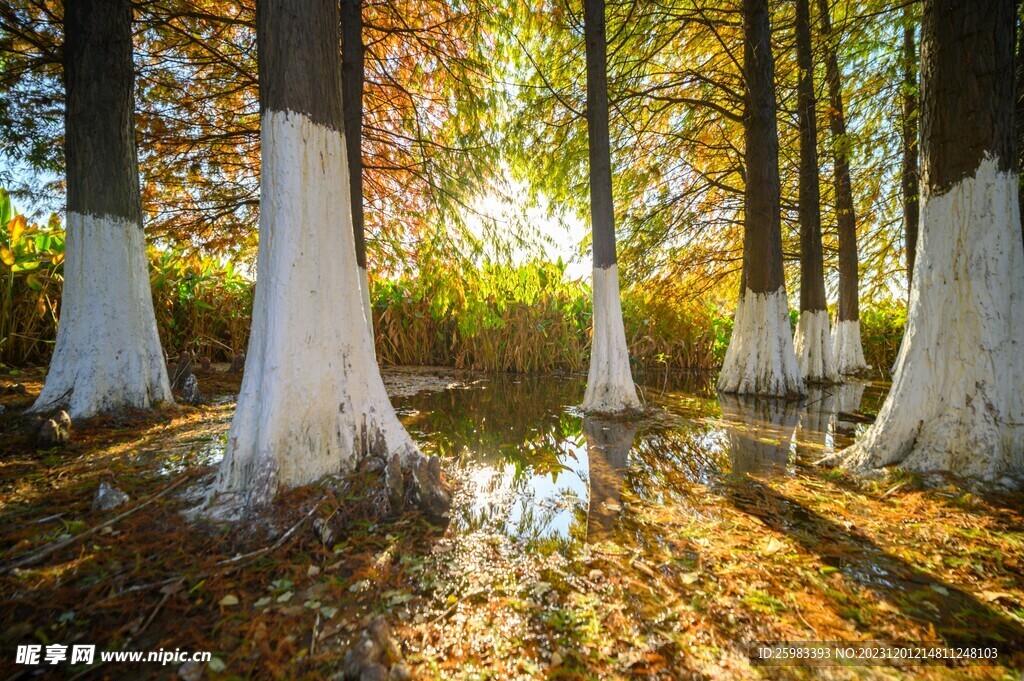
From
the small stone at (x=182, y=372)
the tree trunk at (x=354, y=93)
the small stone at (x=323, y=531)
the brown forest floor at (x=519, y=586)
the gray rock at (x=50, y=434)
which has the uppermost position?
the tree trunk at (x=354, y=93)

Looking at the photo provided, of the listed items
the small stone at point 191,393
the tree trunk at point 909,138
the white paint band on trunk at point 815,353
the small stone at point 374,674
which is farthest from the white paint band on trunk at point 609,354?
the white paint band on trunk at point 815,353

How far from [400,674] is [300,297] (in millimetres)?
1890

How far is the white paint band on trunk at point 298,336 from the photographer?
2236mm

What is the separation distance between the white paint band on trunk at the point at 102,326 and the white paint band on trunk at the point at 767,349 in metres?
8.34

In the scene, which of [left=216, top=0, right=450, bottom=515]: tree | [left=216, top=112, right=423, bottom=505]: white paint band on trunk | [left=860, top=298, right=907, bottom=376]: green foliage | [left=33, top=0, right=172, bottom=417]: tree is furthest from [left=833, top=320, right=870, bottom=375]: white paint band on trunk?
[left=33, top=0, right=172, bottom=417]: tree

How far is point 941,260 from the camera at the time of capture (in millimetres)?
2828

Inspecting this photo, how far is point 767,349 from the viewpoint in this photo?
6.71 meters

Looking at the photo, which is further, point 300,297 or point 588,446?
point 588,446

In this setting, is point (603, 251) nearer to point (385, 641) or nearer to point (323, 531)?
point (323, 531)

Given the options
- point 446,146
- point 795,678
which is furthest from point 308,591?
point 446,146

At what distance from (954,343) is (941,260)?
0.60 m

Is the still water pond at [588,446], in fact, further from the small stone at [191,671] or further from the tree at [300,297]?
the small stone at [191,671]

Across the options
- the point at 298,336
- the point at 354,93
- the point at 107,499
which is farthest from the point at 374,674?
the point at 354,93

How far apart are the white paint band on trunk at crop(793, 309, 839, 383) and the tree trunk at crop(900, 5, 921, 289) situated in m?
1.80
